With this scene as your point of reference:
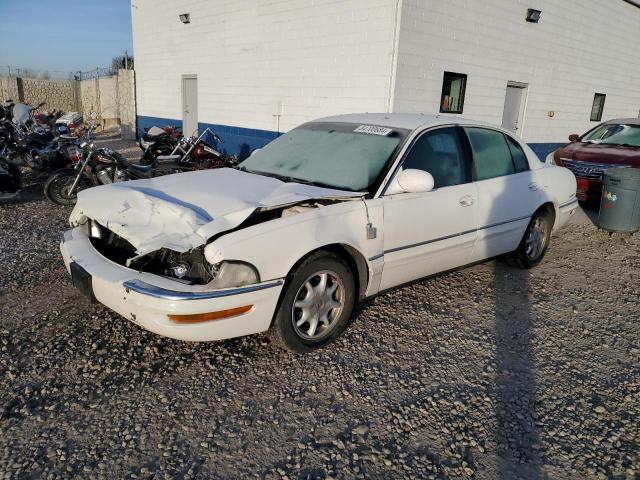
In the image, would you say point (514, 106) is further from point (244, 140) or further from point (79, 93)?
point (79, 93)

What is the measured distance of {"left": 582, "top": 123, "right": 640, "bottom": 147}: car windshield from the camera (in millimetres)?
8984

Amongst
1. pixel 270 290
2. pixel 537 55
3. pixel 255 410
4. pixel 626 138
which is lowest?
pixel 255 410

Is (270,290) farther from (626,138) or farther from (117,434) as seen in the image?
(626,138)

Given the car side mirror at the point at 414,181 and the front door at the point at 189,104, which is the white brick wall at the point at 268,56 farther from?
the car side mirror at the point at 414,181

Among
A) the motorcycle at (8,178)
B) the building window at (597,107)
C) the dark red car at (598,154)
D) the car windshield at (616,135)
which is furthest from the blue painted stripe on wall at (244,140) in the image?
the motorcycle at (8,178)

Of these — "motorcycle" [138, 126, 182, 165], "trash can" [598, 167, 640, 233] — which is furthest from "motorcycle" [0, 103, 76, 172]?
"trash can" [598, 167, 640, 233]

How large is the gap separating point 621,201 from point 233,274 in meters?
6.07

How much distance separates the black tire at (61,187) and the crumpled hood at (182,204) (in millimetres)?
4212

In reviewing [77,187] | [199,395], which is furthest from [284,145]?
[77,187]

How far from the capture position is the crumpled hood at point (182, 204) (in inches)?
122

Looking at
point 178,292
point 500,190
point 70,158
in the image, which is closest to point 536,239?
point 500,190

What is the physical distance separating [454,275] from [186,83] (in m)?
11.2

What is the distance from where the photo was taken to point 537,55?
11.5 m

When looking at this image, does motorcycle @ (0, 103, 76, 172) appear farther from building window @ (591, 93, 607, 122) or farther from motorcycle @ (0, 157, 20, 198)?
building window @ (591, 93, 607, 122)
